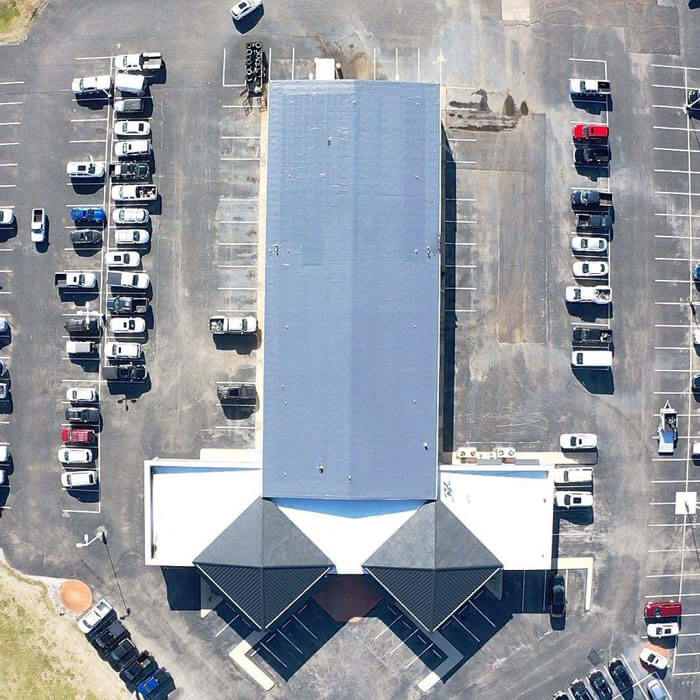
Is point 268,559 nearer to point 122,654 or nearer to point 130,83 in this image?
point 122,654

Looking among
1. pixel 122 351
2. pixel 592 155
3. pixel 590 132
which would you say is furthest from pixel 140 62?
pixel 592 155

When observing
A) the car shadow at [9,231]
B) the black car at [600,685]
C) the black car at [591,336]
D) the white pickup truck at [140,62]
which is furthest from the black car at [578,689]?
the white pickup truck at [140,62]

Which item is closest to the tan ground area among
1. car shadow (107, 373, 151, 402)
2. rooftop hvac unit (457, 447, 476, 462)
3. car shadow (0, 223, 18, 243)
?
car shadow (107, 373, 151, 402)

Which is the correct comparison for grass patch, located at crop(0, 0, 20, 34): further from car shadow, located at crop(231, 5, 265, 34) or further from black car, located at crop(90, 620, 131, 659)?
black car, located at crop(90, 620, 131, 659)

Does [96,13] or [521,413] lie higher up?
[96,13]

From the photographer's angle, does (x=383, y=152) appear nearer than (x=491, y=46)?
Yes

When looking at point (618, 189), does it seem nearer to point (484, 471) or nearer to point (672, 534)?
point (484, 471)

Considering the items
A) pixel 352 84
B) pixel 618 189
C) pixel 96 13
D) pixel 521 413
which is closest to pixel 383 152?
pixel 352 84

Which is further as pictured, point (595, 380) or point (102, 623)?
point (595, 380)
